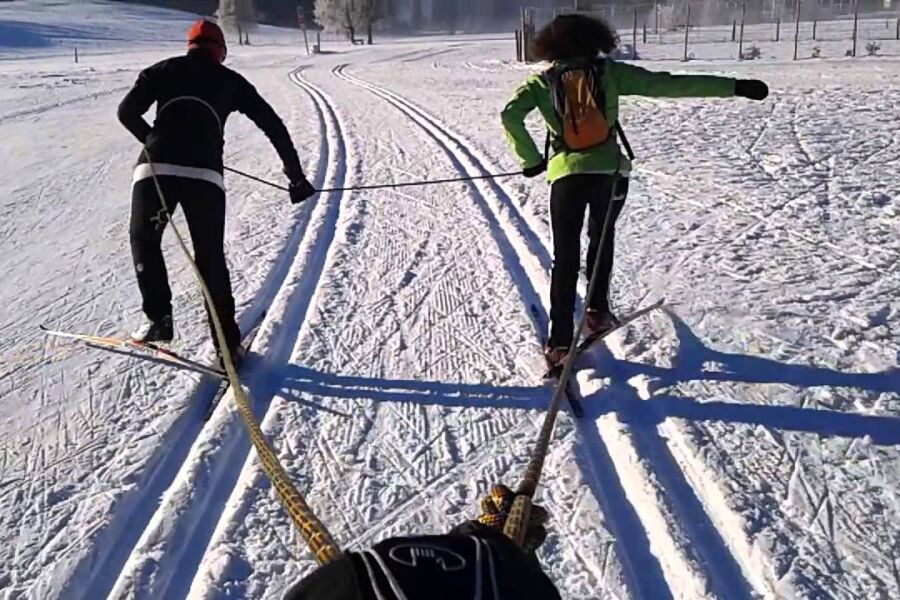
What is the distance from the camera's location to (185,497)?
3.52 metres

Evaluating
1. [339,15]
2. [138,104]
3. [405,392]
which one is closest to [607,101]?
[405,392]

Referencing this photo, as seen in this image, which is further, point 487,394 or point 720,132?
point 720,132

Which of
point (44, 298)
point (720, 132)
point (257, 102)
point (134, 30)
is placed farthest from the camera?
point (134, 30)

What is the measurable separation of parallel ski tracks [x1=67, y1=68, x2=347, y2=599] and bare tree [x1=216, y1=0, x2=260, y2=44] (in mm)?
72311

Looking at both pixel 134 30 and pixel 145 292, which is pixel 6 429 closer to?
pixel 145 292

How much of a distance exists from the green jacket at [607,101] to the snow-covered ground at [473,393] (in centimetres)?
109

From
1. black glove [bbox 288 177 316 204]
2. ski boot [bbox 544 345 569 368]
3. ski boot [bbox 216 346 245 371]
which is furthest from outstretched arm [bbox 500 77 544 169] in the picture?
ski boot [bbox 216 346 245 371]

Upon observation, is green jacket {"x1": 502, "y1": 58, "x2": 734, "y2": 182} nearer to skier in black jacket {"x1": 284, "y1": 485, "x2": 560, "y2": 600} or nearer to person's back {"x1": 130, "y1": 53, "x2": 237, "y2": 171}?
person's back {"x1": 130, "y1": 53, "x2": 237, "y2": 171}

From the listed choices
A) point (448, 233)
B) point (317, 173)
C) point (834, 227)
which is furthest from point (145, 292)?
point (317, 173)

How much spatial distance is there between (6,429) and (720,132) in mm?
10162

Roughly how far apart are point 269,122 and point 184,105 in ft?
1.53

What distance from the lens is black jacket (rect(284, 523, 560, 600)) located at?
4.91ft

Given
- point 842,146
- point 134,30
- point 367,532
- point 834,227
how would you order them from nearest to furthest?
point 367,532 → point 834,227 → point 842,146 → point 134,30

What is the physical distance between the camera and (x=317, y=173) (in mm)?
10688
